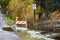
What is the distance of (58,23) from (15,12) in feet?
51.8

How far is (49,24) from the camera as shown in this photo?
Result: 2614 cm

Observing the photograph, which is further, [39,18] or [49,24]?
[39,18]

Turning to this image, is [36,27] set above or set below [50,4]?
below

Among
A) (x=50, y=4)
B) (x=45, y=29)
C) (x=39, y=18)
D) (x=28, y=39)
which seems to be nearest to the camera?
(x=28, y=39)

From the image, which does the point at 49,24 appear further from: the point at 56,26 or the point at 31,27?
the point at 31,27

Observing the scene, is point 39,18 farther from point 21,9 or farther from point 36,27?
point 21,9

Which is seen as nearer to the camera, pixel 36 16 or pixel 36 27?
pixel 36 27

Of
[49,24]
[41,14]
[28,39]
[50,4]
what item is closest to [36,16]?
[41,14]

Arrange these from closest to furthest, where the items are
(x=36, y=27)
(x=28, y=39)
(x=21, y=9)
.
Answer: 1. (x=28, y=39)
2. (x=36, y=27)
3. (x=21, y=9)

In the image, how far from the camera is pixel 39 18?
3022 cm

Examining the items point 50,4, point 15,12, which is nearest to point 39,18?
point 50,4

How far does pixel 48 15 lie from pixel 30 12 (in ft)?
12.7

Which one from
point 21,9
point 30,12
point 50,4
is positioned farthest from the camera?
point 21,9

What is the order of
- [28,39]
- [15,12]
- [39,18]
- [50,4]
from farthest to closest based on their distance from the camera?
[15,12], [39,18], [50,4], [28,39]
